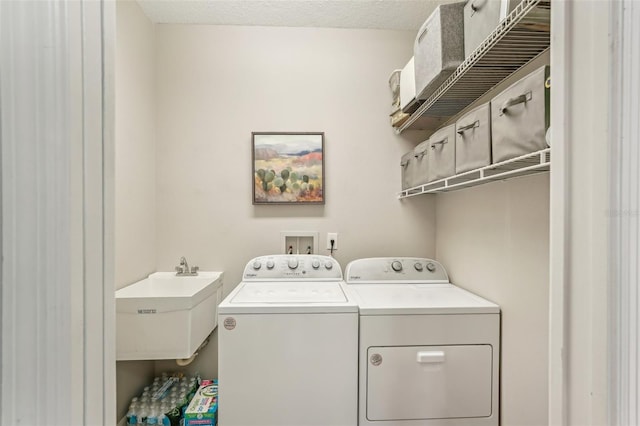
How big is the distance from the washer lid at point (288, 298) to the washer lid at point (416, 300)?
0.34 feet

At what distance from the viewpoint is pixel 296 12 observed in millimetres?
1966

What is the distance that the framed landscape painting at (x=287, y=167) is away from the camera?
2.08 metres

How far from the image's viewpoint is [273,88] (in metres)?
2.11

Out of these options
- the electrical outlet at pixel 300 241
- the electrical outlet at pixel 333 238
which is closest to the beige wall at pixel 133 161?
the electrical outlet at pixel 300 241

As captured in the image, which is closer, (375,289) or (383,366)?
(383,366)

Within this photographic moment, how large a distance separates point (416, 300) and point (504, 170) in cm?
75

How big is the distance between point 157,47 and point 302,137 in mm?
1227

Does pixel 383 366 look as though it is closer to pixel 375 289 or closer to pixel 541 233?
pixel 375 289

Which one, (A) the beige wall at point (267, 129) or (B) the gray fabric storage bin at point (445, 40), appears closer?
(B) the gray fabric storage bin at point (445, 40)

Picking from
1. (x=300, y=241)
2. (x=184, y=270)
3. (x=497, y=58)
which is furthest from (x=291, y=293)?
(x=497, y=58)

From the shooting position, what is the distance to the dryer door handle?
4.36ft

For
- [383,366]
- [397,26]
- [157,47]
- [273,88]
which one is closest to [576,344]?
[383,366]


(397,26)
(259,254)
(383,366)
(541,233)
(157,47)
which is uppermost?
(397,26)

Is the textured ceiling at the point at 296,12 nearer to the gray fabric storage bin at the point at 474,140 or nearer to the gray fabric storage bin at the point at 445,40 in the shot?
the gray fabric storage bin at the point at 445,40
